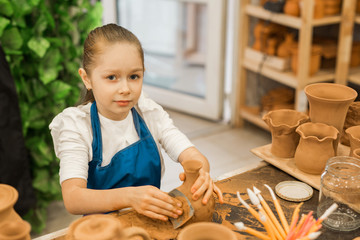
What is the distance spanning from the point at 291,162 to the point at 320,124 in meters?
0.17

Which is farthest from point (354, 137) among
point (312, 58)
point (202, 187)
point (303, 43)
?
point (312, 58)

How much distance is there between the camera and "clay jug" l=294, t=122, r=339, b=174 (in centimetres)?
138

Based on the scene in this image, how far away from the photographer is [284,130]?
1483 millimetres

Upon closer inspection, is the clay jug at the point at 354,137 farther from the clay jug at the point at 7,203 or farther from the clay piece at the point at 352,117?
the clay jug at the point at 7,203

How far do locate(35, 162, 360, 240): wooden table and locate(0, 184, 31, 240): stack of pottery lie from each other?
278mm

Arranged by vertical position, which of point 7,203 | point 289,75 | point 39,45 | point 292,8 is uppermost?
point 292,8

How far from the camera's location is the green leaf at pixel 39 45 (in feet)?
7.27

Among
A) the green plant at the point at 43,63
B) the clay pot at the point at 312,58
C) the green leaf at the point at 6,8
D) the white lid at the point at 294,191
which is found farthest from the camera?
the clay pot at the point at 312,58

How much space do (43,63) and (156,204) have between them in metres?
1.43

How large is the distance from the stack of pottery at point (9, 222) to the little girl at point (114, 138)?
31cm

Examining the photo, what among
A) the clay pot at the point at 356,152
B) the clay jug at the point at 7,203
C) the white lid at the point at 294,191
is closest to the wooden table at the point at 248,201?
the white lid at the point at 294,191

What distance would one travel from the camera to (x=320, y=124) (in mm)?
1445

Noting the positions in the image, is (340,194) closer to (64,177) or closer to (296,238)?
(296,238)

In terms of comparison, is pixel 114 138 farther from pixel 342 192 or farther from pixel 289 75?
pixel 289 75
